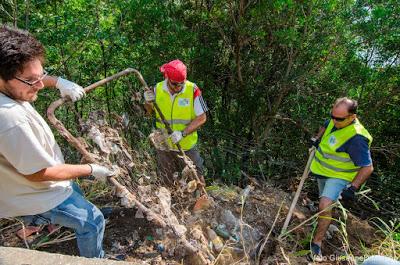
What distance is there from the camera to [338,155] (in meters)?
3.57

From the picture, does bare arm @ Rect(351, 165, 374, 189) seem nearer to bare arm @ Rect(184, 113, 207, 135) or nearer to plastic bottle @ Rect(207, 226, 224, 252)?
plastic bottle @ Rect(207, 226, 224, 252)

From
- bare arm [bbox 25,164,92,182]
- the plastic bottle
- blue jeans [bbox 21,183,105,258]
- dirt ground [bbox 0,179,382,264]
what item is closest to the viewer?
bare arm [bbox 25,164,92,182]

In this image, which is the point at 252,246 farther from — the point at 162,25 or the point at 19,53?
the point at 162,25

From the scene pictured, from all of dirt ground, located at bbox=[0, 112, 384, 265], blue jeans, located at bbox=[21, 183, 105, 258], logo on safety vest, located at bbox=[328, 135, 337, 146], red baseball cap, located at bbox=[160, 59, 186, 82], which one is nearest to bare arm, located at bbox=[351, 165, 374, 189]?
logo on safety vest, located at bbox=[328, 135, 337, 146]

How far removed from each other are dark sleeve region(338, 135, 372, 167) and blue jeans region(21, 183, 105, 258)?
92.5 inches

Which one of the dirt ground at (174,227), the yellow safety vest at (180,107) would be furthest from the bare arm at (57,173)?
the yellow safety vest at (180,107)

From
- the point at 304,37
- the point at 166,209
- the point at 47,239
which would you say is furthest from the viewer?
the point at 304,37

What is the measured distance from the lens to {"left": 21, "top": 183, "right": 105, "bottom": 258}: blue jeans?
211cm

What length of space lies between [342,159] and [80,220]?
2.52 m

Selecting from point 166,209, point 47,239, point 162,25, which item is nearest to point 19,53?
point 166,209

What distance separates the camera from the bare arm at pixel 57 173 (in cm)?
188

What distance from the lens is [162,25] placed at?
527 cm

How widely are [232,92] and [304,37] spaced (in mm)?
1529

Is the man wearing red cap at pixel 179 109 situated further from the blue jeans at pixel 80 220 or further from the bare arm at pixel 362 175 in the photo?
the bare arm at pixel 362 175
